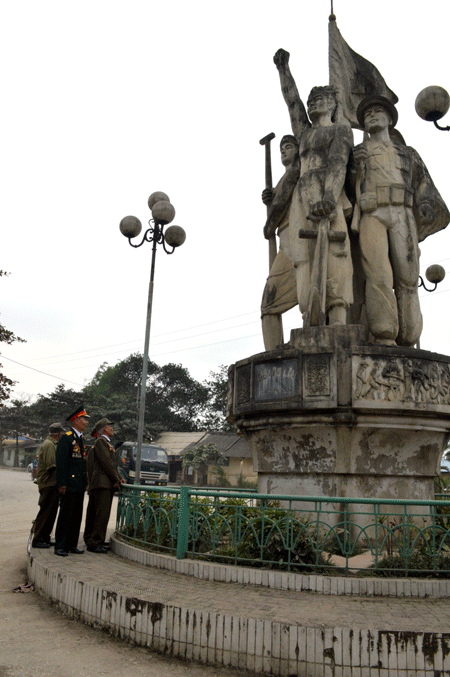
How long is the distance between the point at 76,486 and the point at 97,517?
0.47 meters

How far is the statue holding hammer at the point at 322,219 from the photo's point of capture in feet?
22.0

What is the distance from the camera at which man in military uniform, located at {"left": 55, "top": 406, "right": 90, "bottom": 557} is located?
5973 millimetres

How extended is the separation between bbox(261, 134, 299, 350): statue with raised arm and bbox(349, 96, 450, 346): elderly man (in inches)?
39.2

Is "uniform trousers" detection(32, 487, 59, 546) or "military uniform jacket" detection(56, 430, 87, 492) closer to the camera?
"military uniform jacket" detection(56, 430, 87, 492)

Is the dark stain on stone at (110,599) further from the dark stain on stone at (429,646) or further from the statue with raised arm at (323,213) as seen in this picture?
the statue with raised arm at (323,213)

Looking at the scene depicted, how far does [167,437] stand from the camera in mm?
47500

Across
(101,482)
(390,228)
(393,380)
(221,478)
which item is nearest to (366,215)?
(390,228)

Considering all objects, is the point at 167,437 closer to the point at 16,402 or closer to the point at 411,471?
the point at 16,402

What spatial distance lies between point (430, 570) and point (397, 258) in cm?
381

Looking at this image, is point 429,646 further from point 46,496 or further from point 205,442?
point 205,442

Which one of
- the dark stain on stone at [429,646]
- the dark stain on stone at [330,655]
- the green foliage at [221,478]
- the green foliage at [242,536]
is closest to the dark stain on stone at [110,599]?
the green foliage at [242,536]

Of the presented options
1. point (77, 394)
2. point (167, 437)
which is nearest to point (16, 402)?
point (77, 394)

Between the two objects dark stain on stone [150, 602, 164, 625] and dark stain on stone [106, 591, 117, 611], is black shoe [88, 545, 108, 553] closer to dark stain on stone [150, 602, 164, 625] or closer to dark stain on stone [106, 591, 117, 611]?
dark stain on stone [106, 591, 117, 611]

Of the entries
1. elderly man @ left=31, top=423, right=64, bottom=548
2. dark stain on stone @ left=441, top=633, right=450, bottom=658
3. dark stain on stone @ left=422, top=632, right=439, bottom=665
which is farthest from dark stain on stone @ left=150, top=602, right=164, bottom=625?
elderly man @ left=31, top=423, right=64, bottom=548
